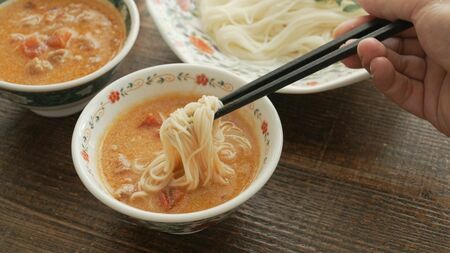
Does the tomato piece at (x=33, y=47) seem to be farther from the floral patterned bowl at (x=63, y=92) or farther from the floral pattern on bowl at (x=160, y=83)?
the floral pattern on bowl at (x=160, y=83)

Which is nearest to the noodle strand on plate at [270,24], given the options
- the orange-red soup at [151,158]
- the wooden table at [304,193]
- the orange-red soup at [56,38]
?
the wooden table at [304,193]

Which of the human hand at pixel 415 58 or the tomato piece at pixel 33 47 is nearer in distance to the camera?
the human hand at pixel 415 58

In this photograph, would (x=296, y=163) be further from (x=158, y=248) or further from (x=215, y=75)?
(x=158, y=248)

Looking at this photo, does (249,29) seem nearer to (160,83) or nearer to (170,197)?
(160,83)

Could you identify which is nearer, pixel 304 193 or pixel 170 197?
pixel 170 197

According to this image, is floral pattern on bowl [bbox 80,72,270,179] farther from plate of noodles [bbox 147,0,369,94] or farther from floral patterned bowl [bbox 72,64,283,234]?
plate of noodles [bbox 147,0,369,94]

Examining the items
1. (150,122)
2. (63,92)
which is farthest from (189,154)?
(63,92)

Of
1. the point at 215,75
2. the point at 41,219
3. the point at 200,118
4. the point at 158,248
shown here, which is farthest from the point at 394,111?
the point at 41,219
